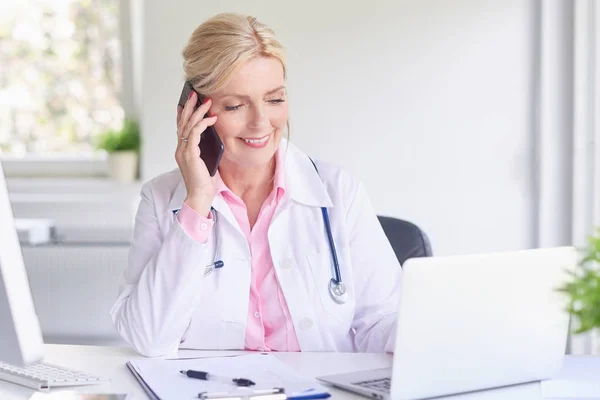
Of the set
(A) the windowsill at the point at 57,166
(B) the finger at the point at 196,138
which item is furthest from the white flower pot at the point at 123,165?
(B) the finger at the point at 196,138

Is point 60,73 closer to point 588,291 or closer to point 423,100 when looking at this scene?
point 423,100

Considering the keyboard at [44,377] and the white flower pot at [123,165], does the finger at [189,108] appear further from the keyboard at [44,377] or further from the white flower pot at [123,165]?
the white flower pot at [123,165]

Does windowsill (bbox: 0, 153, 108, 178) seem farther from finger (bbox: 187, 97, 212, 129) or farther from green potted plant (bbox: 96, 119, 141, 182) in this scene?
finger (bbox: 187, 97, 212, 129)

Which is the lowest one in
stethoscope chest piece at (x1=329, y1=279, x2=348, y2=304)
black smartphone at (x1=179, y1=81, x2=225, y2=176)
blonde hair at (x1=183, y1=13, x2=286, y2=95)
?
stethoscope chest piece at (x1=329, y1=279, x2=348, y2=304)

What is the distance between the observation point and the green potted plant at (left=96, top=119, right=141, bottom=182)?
392 cm

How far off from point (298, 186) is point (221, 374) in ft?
2.25

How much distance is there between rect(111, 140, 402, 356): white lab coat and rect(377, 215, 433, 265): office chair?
0.61 ft

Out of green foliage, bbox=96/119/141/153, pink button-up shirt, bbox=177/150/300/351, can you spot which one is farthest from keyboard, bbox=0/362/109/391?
green foliage, bbox=96/119/141/153

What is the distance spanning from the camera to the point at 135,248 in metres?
2.00

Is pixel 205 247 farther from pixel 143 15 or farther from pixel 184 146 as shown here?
pixel 143 15

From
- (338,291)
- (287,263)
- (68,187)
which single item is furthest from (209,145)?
(68,187)

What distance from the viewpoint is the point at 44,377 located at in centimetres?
154

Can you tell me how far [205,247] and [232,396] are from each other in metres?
0.55

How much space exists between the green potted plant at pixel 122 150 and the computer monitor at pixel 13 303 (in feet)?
8.00
